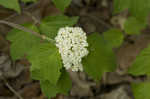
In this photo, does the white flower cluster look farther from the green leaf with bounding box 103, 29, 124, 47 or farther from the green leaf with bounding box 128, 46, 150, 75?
the green leaf with bounding box 103, 29, 124, 47

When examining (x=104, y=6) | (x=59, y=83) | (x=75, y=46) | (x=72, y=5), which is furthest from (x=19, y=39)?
(x=104, y=6)

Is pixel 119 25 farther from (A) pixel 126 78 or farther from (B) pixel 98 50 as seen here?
(B) pixel 98 50

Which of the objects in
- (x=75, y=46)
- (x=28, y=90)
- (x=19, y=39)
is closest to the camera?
(x=75, y=46)

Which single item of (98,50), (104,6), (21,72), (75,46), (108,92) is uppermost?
(104,6)

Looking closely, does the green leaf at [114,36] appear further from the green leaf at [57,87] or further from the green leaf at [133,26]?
the green leaf at [57,87]

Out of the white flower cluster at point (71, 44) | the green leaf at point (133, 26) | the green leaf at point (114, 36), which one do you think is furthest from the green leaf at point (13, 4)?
the green leaf at point (133, 26)
